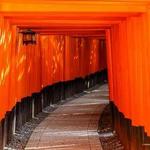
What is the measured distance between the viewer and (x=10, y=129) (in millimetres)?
11398

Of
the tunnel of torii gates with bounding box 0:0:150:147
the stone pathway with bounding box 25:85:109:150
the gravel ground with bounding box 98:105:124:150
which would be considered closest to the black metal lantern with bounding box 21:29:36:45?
the tunnel of torii gates with bounding box 0:0:150:147

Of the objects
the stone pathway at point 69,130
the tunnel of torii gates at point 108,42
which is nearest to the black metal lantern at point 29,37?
the tunnel of torii gates at point 108,42

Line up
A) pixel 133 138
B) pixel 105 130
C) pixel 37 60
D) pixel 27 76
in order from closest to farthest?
pixel 133 138 < pixel 105 130 < pixel 27 76 < pixel 37 60

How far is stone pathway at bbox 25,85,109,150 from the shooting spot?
10.7m

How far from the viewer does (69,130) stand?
13.2 meters

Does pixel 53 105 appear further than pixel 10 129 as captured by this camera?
Yes

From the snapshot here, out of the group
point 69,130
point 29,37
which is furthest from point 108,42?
point 69,130

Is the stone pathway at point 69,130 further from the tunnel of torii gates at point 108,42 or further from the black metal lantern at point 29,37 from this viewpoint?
the black metal lantern at point 29,37

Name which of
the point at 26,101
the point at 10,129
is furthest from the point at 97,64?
the point at 10,129

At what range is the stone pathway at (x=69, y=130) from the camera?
10.7 metres

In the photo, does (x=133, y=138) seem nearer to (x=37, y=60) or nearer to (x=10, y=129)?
(x=10, y=129)

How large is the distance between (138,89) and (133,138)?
1.23 meters

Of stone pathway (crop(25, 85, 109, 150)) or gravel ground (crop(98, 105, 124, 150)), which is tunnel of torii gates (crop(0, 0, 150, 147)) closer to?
gravel ground (crop(98, 105, 124, 150))

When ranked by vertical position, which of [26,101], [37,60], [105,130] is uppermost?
[37,60]
